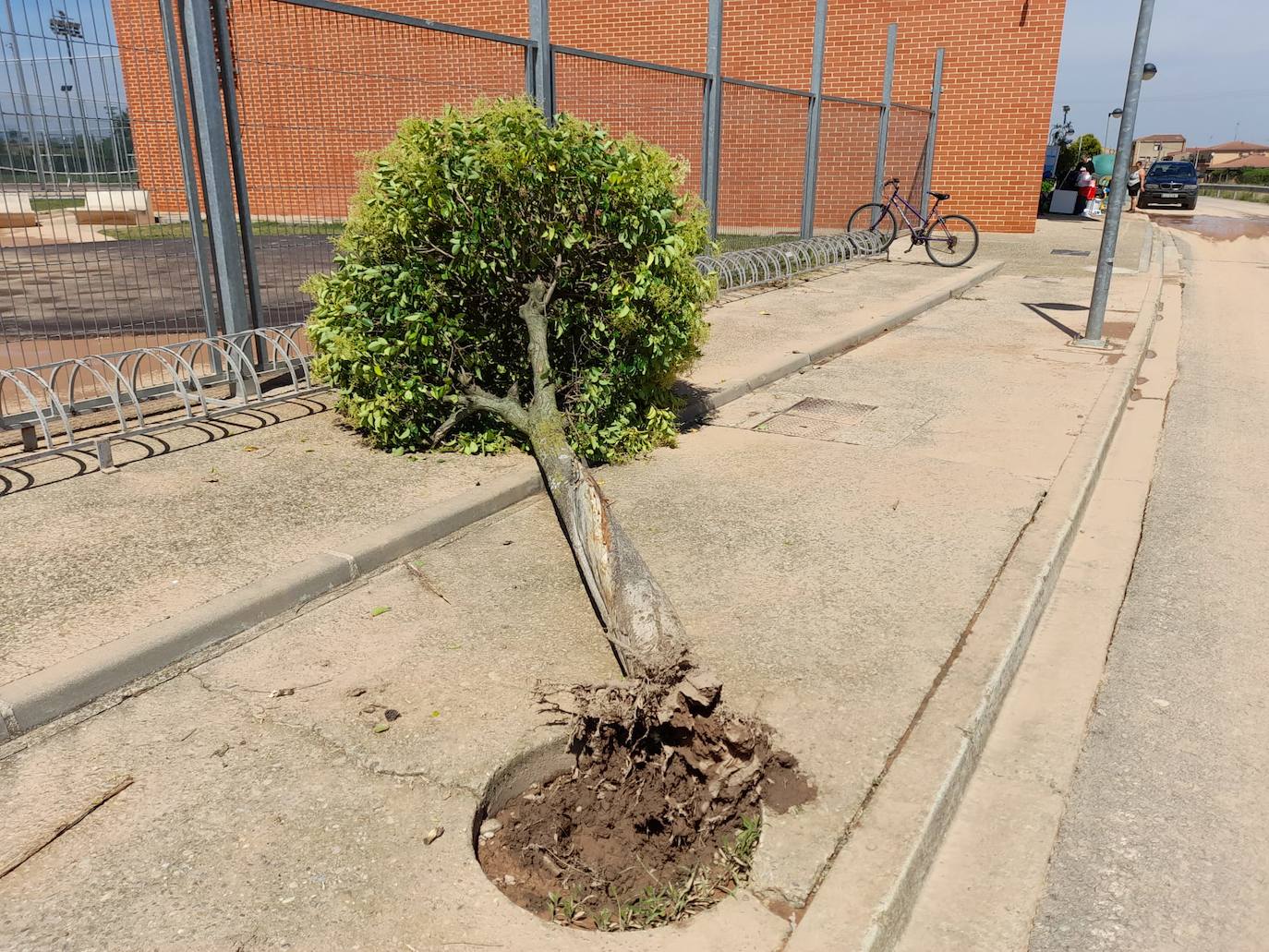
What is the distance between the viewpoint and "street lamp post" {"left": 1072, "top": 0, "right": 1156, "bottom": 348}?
9.04 m

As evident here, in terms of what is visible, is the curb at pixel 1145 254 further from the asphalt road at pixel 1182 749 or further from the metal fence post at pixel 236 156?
the metal fence post at pixel 236 156

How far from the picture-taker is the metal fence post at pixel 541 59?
8.23m

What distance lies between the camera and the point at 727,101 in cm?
1589

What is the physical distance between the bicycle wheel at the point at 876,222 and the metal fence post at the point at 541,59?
9.12m

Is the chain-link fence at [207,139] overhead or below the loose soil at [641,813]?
overhead

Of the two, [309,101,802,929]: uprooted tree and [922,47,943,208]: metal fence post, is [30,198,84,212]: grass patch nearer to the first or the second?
[309,101,802,929]: uprooted tree

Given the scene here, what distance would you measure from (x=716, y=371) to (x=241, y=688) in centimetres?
532

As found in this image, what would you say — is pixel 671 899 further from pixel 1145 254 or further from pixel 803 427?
pixel 1145 254

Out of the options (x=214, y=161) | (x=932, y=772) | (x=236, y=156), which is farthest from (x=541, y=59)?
(x=932, y=772)

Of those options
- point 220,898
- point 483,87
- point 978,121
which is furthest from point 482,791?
point 978,121

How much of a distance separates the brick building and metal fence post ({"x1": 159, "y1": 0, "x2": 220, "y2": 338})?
12 centimetres

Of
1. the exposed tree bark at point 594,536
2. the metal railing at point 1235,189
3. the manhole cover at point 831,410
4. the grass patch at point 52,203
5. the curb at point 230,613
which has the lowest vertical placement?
the manhole cover at point 831,410

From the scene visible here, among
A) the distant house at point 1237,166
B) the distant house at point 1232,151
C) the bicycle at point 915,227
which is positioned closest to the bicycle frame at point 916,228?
the bicycle at point 915,227

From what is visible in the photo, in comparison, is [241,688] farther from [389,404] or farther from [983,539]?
[983,539]
